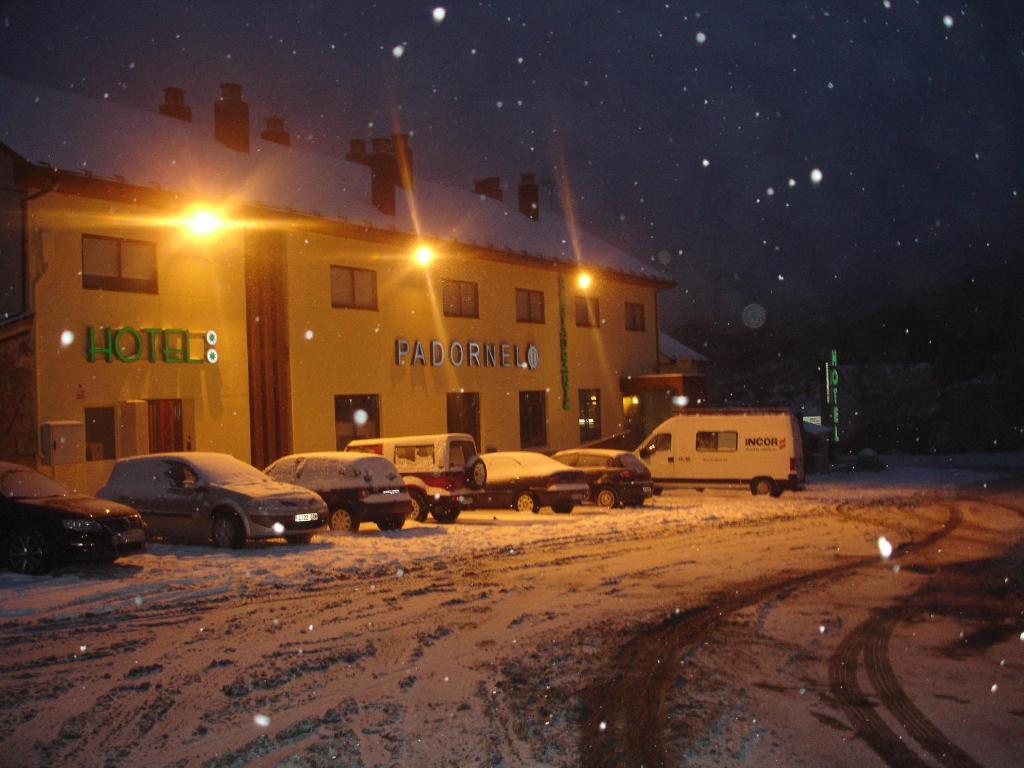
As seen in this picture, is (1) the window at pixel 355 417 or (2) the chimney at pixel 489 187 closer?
(1) the window at pixel 355 417

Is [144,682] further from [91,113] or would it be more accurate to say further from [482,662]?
[91,113]

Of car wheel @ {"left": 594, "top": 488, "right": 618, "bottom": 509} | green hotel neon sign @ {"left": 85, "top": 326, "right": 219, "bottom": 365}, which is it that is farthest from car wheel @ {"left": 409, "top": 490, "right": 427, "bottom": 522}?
green hotel neon sign @ {"left": 85, "top": 326, "right": 219, "bottom": 365}

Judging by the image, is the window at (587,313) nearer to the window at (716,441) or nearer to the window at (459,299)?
the window at (459,299)

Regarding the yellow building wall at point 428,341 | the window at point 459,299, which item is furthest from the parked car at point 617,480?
the window at point 459,299

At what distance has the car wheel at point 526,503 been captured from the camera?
72.1 ft

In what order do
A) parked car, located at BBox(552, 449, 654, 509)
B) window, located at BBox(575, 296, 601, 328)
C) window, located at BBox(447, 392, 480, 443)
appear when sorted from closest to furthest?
parked car, located at BBox(552, 449, 654, 509) < window, located at BBox(447, 392, 480, 443) < window, located at BBox(575, 296, 601, 328)

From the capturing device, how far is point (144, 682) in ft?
25.1

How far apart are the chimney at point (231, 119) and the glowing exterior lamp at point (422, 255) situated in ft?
18.5

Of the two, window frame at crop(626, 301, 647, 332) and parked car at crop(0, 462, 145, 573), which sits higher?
window frame at crop(626, 301, 647, 332)

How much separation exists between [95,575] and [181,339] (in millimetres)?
9002

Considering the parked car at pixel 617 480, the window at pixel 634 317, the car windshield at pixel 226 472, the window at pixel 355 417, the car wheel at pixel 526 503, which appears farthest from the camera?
the window at pixel 634 317

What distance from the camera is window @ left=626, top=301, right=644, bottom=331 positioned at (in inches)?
1487

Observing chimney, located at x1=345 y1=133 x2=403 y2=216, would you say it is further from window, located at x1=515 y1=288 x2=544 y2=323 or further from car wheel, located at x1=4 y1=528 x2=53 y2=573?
car wheel, located at x1=4 y1=528 x2=53 y2=573

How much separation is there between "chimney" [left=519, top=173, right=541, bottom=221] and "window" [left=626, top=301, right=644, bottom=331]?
565cm
